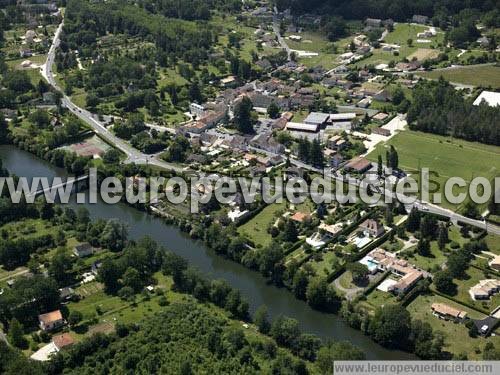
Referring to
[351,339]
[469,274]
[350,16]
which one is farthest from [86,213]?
[350,16]

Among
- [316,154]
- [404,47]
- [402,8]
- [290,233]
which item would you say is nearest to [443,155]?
[316,154]

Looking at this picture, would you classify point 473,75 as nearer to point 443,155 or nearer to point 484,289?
point 443,155

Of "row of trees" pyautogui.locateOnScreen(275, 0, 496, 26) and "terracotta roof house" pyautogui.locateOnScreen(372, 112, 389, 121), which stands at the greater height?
"row of trees" pyautogui.locateOnScreen(275, 0, 496, 26)

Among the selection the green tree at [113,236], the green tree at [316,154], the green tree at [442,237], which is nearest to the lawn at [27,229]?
the green tree at [113,236]

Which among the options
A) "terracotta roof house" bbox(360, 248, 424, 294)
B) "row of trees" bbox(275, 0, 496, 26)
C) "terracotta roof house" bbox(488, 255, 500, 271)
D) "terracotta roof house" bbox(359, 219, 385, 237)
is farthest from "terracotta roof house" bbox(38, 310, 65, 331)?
"row of trees" bbox(275, 0, 496, 26)

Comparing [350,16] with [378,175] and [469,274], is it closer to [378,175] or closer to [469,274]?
[378,175]

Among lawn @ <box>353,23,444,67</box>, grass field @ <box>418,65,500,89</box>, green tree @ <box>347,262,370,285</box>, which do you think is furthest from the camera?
lawn @ <box>353,23,444,67</box>

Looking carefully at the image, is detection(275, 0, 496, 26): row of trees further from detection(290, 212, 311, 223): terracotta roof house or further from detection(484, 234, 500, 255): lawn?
detection(290, 212, 311, 223): terracotta roof house
